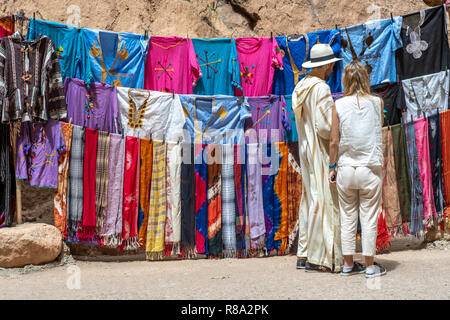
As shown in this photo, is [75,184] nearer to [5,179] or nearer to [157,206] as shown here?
[5,179]

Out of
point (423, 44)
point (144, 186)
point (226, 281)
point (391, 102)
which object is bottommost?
point (226, 281)

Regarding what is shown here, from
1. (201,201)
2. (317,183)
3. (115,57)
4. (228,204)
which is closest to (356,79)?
(317,183)

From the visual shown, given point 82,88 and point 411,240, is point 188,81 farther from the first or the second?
point 411,240

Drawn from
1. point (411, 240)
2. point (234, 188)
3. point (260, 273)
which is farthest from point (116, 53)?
point (411, 240)

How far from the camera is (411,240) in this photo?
5969 millimetres

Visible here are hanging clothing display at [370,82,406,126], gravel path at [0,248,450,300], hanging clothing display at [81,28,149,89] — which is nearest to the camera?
gravel path at [0,248,450,300]

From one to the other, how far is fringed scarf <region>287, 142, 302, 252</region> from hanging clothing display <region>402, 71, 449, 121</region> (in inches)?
55.0

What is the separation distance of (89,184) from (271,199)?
2.06 meters

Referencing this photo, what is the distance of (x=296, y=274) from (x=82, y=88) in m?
3.10

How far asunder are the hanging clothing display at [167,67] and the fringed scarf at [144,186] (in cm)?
74

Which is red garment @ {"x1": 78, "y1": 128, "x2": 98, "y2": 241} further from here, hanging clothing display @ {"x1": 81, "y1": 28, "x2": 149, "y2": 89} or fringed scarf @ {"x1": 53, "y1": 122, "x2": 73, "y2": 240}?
hanging clothing display @ {"x1": 81, "y1": 28, "x2": 149, "y2": 89}

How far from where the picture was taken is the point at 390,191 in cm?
562

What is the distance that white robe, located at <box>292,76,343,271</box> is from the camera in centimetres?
428

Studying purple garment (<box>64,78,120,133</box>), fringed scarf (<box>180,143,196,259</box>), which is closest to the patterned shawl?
fringed scarf (<box>180,143,196,259</box>)
